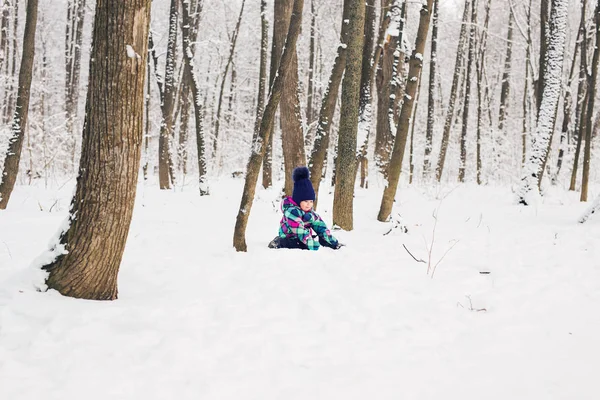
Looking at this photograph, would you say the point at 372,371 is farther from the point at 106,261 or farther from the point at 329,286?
the point at 106,261

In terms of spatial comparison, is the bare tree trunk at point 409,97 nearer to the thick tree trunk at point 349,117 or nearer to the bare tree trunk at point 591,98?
the thick tree trunk at point 349,117

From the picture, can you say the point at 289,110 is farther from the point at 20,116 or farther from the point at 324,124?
the point at 20,116

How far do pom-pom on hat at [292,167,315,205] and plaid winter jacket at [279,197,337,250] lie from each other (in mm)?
105

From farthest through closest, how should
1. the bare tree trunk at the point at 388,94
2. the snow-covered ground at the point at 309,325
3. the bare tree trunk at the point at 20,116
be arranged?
1. the bare tree trunk at the point at 388,94
2. the bare tree trunk at the point at 20,116
3. the snow-covered ground at the point at 309,325

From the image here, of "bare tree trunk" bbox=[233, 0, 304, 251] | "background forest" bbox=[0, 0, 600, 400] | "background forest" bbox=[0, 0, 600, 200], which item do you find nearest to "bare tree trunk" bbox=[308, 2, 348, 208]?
"background forest" bbox=[0, 0, 600, 400]

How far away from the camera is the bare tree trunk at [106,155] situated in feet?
9.14

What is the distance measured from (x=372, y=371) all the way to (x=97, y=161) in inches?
87.4

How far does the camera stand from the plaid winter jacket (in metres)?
5.05

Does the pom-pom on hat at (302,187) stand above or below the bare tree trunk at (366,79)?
below

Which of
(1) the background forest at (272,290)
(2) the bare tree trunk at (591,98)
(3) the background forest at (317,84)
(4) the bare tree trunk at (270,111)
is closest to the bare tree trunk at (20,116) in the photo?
(1) the background forest at (272,290)

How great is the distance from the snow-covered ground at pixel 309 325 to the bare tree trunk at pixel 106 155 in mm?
263

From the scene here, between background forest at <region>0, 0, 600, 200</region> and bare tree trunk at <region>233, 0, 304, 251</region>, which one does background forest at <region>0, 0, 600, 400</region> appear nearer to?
bare tree trunk at <region>233, 0, 304, 251</region>

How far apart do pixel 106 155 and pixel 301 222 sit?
2673 millimetres

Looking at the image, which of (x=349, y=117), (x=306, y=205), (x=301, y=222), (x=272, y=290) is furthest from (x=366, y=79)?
(x=272, y=290)
